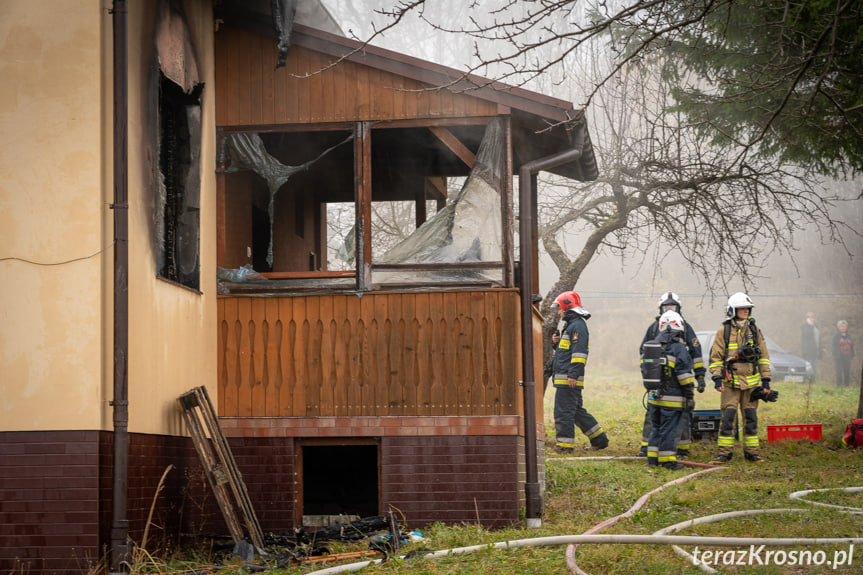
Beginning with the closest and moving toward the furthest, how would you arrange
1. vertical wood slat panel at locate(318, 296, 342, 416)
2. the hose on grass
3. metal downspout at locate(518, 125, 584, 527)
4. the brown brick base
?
1. the hose on grass
2. the brown brick base
3. metal downspout at locate(518, 125, 584, 527)
4. vertical wood slat panel at locate(318, 296, 342, 416)

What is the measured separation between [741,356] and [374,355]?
5.80 m

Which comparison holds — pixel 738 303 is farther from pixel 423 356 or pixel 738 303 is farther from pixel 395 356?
pixel 395 356

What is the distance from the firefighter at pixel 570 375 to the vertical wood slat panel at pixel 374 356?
5.09 m

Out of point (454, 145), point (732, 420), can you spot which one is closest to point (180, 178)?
point (454, 145)

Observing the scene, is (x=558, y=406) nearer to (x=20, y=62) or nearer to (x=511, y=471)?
(x=511, y=471)

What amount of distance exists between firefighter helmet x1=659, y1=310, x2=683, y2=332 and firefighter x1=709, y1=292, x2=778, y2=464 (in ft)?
1.92

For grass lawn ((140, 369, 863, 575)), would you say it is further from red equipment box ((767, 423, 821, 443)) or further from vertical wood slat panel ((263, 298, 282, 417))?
vertical wood slat panel ((263, 298, 282, 417))

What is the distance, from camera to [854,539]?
6.23m

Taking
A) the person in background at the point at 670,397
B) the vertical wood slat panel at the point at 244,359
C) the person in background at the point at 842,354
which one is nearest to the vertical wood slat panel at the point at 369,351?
the vertical wood slat panel at the point at 244,359

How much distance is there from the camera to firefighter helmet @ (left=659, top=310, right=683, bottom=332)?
1288cm

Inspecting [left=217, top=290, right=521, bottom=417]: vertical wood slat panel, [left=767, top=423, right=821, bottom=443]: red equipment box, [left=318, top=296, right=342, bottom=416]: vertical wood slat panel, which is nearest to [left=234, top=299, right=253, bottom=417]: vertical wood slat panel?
[left=217, top=290, right=521, bottom=417]: vertical wood slat panel

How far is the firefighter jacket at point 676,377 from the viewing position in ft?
41.2

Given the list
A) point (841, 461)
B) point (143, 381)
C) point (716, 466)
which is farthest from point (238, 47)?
point (841, 461)

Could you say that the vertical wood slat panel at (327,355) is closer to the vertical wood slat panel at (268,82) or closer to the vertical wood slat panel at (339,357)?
the vertical wood slat panel at (339,357)
